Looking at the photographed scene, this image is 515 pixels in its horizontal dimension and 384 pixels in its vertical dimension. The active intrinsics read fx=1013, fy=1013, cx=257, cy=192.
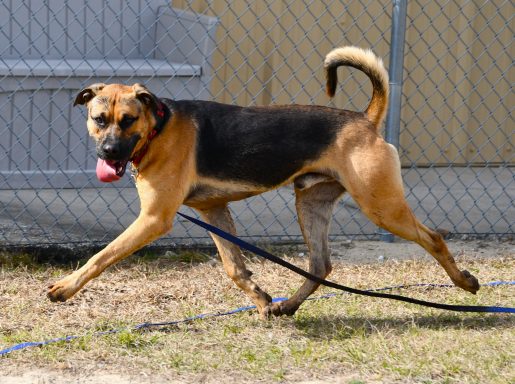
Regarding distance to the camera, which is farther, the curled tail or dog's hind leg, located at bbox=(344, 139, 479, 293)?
the curled tail

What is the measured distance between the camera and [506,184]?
857 cm

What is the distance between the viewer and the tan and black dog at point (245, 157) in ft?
14.9

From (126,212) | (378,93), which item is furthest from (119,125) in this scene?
(126,212)

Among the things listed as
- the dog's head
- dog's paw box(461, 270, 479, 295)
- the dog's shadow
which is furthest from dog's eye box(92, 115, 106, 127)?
dog's paw box(461, 270, 479, 295)

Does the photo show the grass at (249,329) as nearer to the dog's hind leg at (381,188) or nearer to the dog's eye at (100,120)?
the dog's hind leg at (381,188)

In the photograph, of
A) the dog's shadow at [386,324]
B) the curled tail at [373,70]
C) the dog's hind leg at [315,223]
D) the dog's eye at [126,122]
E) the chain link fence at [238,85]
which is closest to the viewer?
the dog's eye at [126,122]

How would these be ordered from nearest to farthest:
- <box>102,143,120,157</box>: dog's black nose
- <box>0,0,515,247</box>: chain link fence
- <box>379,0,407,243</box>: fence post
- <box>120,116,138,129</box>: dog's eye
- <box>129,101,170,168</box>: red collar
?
<box>102,143,120,157</box>: dog's black nose → <box>120,116,138,129</box>: dog's eye → <box>129,101,170,168</box>: red collar → <box>379,0,407,243</box>: fence post → <box>0,0,515,247</box>: chain link fence

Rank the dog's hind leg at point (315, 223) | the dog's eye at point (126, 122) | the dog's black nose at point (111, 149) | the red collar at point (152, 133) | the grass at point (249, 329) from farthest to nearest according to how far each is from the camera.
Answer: the dog's hind leg at point (315, 223) < the red collar at point (152, 133) < the dog's eye at point (126, 122) < the dog's black nose at point (111, 149) < the grass at point (249, 329)

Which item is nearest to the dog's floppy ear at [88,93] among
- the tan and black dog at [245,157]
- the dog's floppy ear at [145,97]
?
the tan and black dog at [245,157]

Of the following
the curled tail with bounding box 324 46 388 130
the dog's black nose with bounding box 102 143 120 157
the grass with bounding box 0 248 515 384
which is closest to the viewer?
the grass with bounding box 0 248 515 384

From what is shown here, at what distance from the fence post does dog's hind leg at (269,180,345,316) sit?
163 centimetres

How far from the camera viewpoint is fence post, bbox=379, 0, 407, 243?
21.1 feet

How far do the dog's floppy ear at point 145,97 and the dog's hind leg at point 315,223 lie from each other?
84 centimetres

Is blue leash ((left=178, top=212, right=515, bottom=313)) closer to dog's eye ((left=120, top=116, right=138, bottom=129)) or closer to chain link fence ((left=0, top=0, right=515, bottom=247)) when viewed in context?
dog's eye ((left=120, top=116, right=138, bottom=129))
